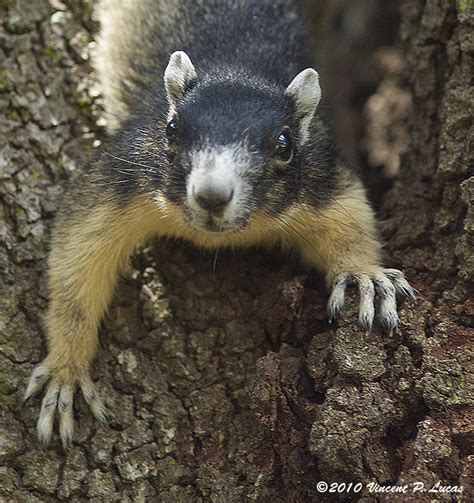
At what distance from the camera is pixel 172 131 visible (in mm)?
5102

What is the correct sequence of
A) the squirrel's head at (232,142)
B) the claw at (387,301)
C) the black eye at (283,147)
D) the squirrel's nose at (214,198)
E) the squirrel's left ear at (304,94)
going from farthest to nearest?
the squirrel's left ear at (304,94), the black eye at (283,147), the claw at (387,301), the squirrel's head at (232,142), the squirrel's nose at (214,198)

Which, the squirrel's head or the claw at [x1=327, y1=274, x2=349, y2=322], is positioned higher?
the squirrel's head

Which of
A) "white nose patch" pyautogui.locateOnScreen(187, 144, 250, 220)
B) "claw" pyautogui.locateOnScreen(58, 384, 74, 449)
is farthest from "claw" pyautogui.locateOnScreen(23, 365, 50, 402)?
"white nose patch" pyautogui.locateOnScreen(187, 144, 250, 220)

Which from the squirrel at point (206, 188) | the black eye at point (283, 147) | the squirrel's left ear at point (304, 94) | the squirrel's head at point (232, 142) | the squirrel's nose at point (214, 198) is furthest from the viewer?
the squirrel's left ear at point (304, 94)

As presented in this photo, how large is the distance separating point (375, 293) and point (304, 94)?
1328 millimetres

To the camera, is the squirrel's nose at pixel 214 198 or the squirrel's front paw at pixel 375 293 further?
the squirrel's front paw at pixel 375 293

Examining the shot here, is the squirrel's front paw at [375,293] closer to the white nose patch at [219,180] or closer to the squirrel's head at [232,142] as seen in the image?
the squirrel's head at [232,142]

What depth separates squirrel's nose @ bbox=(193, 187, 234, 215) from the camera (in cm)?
435

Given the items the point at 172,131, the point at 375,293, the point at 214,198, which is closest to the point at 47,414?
the point at 214,198

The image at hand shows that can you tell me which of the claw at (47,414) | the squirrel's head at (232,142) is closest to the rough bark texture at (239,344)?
the claw at (47,414)

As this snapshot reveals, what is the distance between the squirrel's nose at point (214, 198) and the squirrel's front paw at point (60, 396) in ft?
4.89

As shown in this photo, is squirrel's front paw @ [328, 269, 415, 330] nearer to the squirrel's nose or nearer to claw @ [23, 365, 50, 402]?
the squirrel's nose

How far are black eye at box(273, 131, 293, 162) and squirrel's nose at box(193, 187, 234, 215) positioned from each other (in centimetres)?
70

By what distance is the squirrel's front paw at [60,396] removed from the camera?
4996 millimetres
